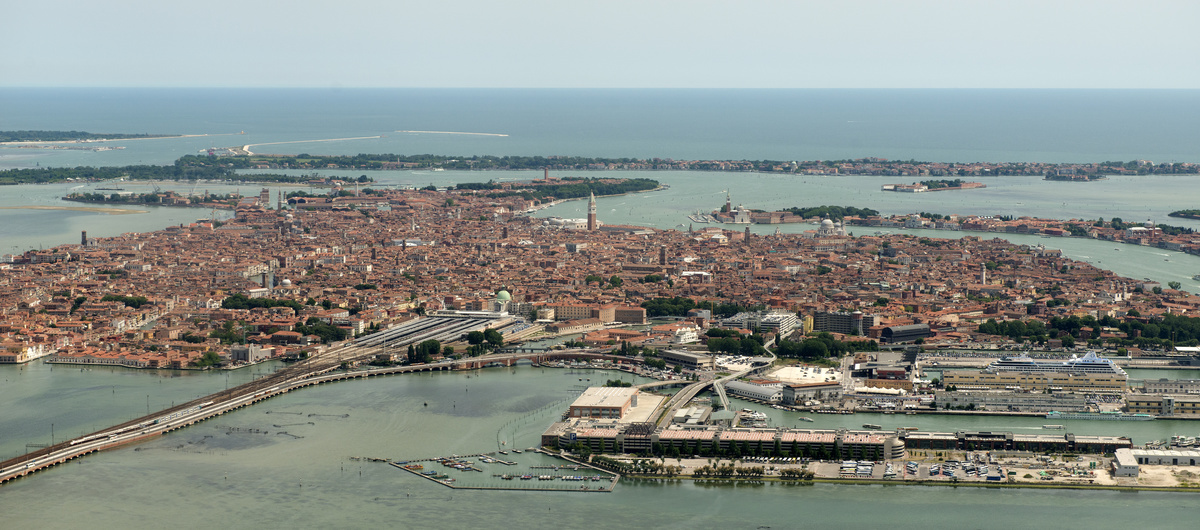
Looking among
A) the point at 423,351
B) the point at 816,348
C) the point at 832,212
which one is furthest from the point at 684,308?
the point at 832,212

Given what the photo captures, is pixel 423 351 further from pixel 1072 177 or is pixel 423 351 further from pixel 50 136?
pixel 50 136

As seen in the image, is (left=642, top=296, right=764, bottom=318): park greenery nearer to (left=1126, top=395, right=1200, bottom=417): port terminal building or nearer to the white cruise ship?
the white cruise ship

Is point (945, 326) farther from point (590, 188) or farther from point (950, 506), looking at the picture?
point (590, 188)

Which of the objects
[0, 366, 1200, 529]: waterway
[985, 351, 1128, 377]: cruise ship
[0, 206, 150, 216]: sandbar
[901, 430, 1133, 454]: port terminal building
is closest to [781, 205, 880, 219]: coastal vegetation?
[0, 206, 150, 216]: sandbar

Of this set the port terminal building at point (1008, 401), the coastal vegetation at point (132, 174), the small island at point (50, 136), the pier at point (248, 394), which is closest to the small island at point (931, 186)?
the coastal vegetation at point (132, 174)

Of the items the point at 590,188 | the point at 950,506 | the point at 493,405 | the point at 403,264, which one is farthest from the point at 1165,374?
the point at 590,188

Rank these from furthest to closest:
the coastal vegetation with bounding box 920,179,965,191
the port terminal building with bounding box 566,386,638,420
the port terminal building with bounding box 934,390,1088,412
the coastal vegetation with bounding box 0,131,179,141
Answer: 1. the coastal vegetation with bounding box 0,131,179,141
2. the coastal vegetation with bounding box 920,179,965,191
3. the port terminal building with bounding box 934,390,1088,412
4. the port terminal building with bounding box 566,386,638,420
